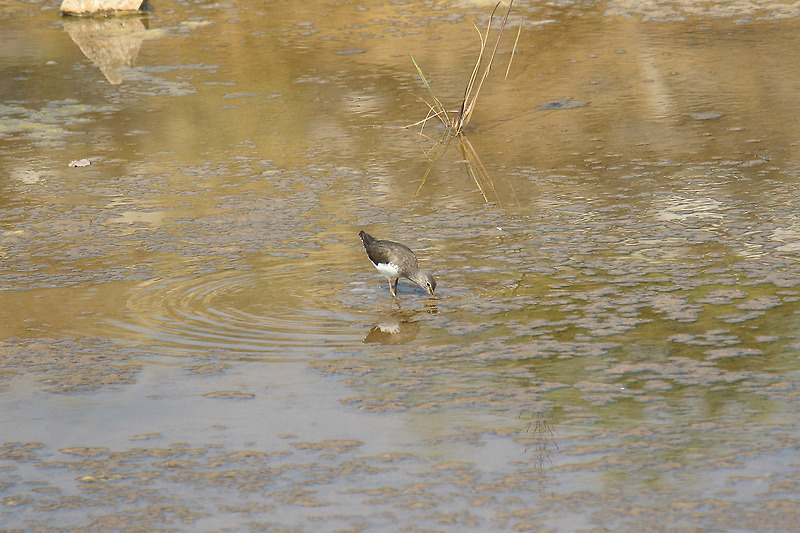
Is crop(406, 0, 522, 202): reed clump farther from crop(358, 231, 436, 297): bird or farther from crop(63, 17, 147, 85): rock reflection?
crop(63, 17, 147, 85): rock reflection

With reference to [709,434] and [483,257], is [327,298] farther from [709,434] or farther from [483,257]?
[709,434]

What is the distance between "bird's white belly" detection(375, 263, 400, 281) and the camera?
6.34 m

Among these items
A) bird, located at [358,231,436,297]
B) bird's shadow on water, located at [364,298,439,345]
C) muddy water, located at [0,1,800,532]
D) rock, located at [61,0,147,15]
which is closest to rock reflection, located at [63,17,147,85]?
rock, located at [61,0,147,15]

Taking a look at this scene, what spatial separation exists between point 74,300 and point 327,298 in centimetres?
160

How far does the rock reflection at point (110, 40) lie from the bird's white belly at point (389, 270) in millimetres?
7425

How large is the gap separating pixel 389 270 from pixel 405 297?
32 centimetres

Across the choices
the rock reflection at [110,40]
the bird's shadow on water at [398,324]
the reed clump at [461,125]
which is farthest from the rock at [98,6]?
the bird's shadow on water at [398,324]

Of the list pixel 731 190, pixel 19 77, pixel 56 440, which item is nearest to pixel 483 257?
pixel 731 190

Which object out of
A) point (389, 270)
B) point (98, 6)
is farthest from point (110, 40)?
point (389, 270)

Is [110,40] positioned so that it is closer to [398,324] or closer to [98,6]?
[98,6]

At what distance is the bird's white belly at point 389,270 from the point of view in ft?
20.8

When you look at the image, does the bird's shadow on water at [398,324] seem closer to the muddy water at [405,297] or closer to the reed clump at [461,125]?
the muddy water at [405,297]

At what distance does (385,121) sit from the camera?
10.8 metres

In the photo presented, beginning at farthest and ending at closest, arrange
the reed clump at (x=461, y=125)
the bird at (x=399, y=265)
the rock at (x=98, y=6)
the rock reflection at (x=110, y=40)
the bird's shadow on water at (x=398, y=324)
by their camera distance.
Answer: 1. the rock at (x=98, y=6)
2. the rock reflection at (x=110, y=40)
3. the reed clump at (x=461, y=125)
4. the bird at (x=399, y=265)
5. the bird's shadow on water at (x=398, y=324)
